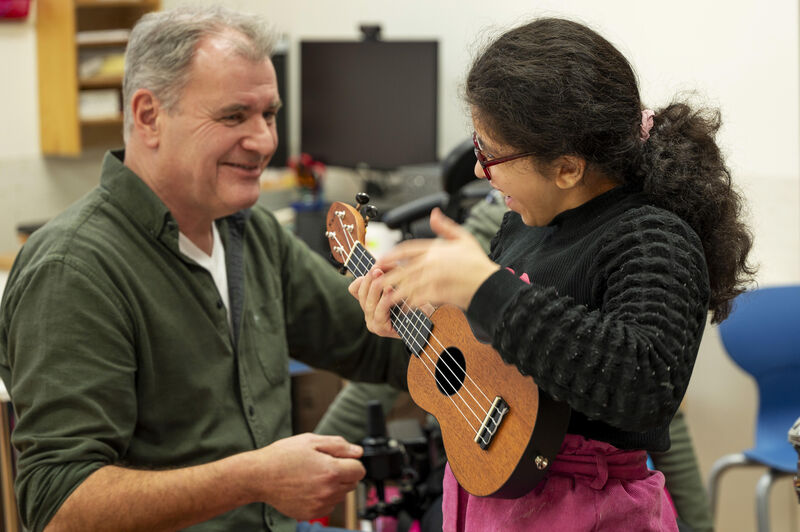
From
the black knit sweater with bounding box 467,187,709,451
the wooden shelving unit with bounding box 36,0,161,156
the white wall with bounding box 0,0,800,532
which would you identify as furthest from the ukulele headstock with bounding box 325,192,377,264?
the wooden shelving unit with bounding box 36,0,161,156

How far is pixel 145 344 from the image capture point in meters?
1.42

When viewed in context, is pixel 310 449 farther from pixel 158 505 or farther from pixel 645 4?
pixel 645 4

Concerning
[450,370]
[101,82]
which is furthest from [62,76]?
[450,370]

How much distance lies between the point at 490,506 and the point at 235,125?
2.74 ft

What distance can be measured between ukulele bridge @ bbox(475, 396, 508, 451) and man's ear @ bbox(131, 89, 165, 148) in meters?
0.83

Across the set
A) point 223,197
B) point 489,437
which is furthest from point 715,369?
point 489,437

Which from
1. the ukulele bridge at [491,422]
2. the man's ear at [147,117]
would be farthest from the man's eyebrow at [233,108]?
the ukulele bridge at [491,422]

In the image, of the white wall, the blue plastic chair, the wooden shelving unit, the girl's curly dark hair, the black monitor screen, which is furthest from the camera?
the wooden shelving unit

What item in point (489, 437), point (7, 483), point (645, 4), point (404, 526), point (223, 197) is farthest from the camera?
point (645, 4)

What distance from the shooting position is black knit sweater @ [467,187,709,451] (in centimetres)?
85

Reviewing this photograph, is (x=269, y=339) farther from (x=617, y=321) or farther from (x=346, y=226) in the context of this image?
(x=617, y=321)

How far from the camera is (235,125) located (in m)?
1.58

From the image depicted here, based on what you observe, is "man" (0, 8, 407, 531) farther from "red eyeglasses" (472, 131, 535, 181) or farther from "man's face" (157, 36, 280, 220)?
"red eyeglasses" (472, 131, 535, 181)

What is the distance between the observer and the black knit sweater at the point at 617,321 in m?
0.85
